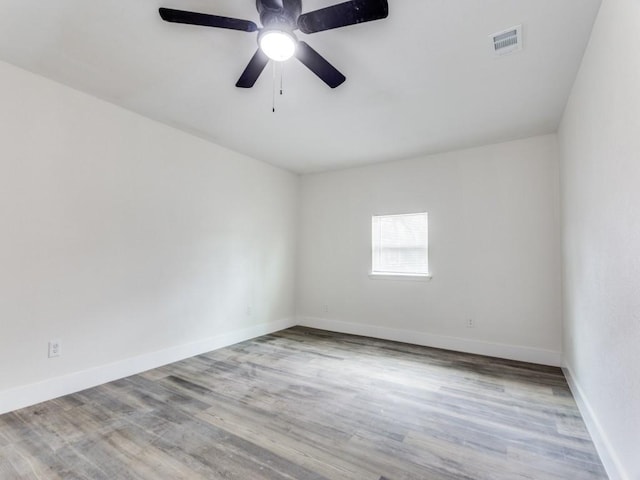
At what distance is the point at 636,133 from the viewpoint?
1.38 m

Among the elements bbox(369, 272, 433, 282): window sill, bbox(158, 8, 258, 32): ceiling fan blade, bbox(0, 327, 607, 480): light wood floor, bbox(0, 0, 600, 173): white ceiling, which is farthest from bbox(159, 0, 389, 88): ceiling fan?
bbox(369, 272, 433, 282): window sill

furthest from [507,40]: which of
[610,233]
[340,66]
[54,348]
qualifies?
[54,348]

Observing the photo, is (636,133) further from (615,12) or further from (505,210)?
(505,210)

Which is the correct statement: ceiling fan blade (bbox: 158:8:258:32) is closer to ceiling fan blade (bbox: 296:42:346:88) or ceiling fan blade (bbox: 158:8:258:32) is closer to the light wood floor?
ceiling fan blade (bbox: 296:42:346:88)

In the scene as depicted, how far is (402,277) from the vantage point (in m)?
4.43

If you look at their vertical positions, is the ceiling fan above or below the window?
above

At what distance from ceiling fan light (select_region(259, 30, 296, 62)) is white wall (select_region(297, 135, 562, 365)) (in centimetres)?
309

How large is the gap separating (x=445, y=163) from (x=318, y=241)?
2294 millimetres

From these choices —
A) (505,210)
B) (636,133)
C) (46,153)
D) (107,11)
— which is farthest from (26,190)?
(505,210)

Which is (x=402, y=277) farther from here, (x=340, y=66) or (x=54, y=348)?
(x=54, y=348)

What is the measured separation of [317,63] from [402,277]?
3245 mm

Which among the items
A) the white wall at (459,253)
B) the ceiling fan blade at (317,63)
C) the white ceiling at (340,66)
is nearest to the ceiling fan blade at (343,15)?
the ceiling fan blade at (317,63)

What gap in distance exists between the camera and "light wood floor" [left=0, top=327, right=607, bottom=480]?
1771 mm

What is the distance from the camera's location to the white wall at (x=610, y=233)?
4.67ft
